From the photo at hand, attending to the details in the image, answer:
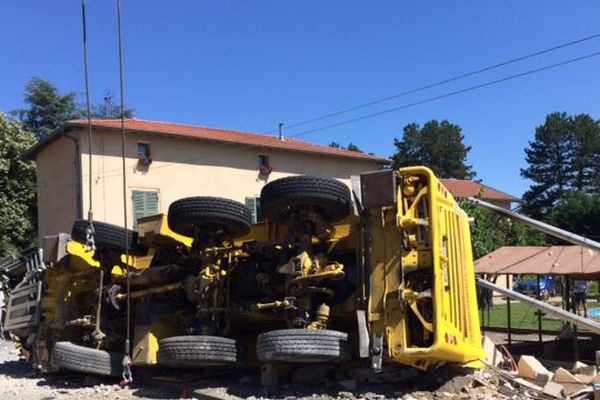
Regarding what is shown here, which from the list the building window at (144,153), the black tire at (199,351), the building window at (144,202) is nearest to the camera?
the black tire at (199,351)

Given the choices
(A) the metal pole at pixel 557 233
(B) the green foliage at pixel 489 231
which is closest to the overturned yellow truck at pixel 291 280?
(A) the metal pole at pixel 557 233

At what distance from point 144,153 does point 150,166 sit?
1.75 ft

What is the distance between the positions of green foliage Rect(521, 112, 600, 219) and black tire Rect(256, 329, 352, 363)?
72901 millimetres

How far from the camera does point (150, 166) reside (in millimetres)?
24359

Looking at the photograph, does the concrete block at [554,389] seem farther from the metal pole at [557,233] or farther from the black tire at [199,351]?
the black tire at [199,351]

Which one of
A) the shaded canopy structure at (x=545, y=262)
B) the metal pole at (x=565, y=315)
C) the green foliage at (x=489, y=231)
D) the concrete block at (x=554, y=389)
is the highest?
the green foliage at (x=489, y=231)

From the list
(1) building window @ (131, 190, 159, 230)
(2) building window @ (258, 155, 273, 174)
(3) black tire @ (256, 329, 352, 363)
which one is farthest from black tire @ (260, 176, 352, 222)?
(2) building window @ (258, 155, 273, 174)

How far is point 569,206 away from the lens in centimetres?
4922

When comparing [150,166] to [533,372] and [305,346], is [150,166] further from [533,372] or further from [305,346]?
[305,346]

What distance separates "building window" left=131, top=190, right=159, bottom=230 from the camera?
23.5 m

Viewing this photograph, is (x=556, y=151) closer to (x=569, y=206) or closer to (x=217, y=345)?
(x=569, y=206)

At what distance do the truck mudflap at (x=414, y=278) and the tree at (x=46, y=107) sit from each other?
3984 centimetres

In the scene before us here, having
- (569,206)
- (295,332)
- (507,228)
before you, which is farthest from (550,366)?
(569,206)

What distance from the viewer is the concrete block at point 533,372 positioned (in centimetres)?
676
